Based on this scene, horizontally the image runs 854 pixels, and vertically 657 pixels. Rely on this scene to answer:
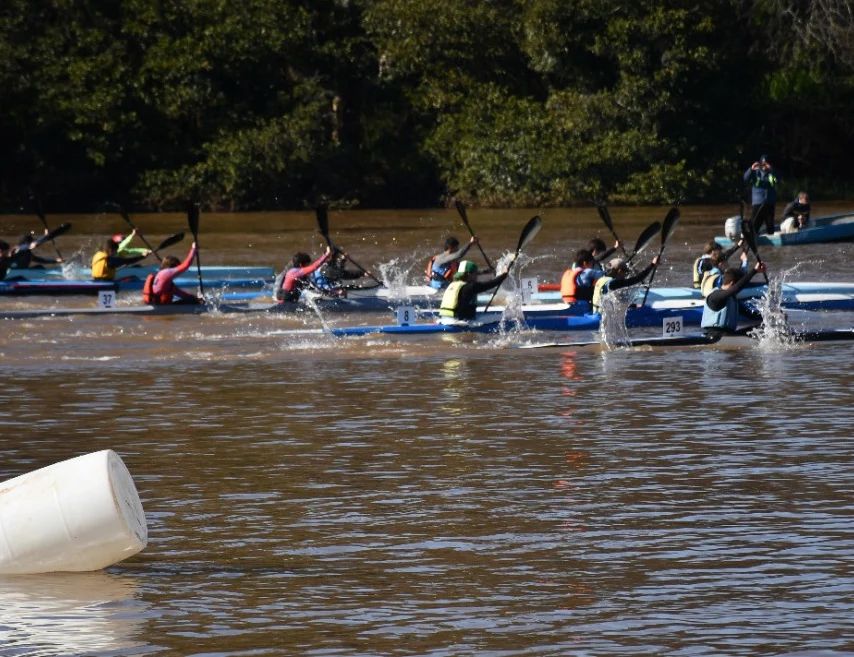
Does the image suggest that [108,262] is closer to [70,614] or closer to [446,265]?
[446,265]

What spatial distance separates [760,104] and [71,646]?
4104 cm

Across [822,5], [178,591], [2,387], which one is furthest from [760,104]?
[178,591]

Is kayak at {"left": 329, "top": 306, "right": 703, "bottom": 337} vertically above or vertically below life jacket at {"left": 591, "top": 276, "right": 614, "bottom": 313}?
below

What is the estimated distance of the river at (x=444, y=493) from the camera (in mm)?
7918

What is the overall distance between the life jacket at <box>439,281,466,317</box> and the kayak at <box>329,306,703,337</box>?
15 centimetres

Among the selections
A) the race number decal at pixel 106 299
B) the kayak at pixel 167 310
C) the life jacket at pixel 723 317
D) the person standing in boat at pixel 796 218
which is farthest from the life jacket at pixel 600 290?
the person standing in boat at pixel 796 218

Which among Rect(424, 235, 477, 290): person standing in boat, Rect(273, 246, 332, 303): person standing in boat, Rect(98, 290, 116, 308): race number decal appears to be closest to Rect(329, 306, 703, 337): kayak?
Rect(273, 246, 332, 303): person standing in boat

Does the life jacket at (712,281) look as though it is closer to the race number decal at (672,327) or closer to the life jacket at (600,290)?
the race number decal at (672,327)

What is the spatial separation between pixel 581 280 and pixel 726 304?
8.67 feet

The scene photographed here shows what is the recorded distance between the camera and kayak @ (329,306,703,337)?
1859 centimetres

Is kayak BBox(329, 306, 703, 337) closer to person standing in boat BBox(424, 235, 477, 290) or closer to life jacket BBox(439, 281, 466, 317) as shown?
life jacket BBox(439, 281, 466, 317)

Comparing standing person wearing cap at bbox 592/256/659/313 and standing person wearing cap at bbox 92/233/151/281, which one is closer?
standing person wearing cap at bbox 592/256/659/313

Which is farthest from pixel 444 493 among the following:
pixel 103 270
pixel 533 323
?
pixel 103 270

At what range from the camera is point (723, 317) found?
17.7 meters
